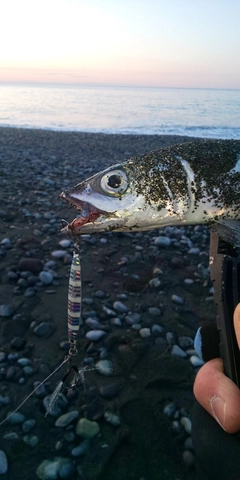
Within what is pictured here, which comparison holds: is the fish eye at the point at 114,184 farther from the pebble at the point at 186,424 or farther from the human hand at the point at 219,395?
the pebble at the point at 186,424

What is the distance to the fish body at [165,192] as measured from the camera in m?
2.19

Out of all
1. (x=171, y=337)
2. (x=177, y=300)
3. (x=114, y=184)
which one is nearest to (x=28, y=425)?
(x=171, y=337)

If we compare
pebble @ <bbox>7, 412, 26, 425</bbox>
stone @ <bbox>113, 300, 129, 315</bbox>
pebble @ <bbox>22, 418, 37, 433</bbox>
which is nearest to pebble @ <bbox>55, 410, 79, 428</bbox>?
pebble @ <bbox>22, 418, 37, 433</bbox>

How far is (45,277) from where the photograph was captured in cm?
551

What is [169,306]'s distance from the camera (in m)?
5.11

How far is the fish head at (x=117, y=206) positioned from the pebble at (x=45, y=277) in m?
3.38

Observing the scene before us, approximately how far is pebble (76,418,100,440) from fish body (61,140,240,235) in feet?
6.69

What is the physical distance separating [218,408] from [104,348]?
2092 millimetres

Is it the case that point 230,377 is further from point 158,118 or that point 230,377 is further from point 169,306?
point 158,118

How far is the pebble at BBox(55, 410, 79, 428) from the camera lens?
3.32 metres

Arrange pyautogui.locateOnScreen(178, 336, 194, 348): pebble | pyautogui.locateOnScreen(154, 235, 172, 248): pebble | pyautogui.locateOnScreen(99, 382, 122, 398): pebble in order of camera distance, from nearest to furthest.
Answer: pyautogui.locateOnScreen(99, 382, 122, 398): pebble → pyautogui.locateOnScreen(178, 336, 194, 348): pebble → pyautogui.locateOnScreen(154, 235, 172, 248): pebble

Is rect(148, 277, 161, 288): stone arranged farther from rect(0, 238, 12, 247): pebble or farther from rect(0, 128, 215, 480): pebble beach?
rect(0, 238, 12, 247): pebble

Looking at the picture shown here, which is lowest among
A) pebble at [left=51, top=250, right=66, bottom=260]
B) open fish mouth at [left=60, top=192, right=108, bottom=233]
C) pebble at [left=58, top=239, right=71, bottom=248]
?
pebble at [left=51, top=250, right=66, bottom=260]

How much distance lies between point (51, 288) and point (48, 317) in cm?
72
